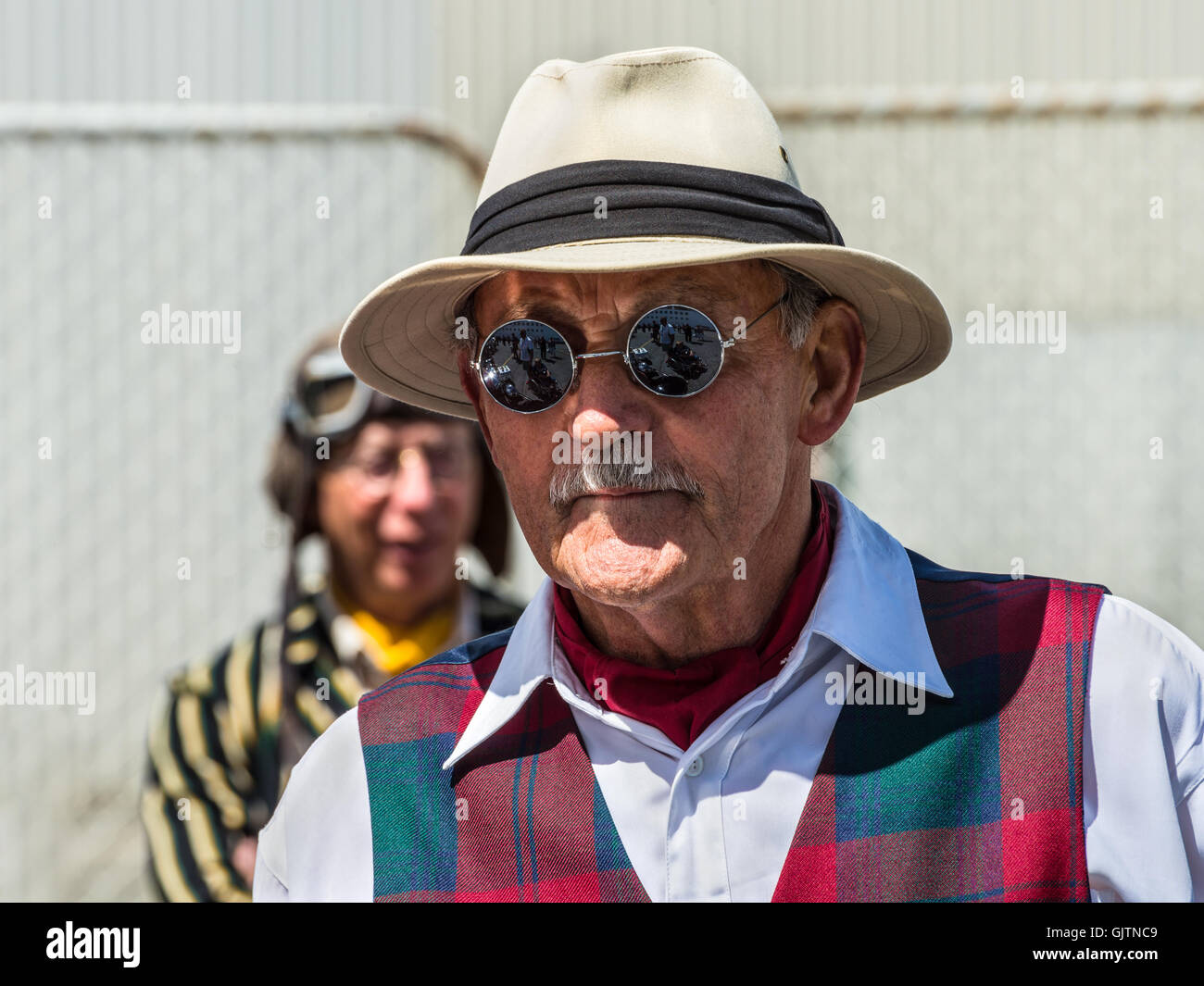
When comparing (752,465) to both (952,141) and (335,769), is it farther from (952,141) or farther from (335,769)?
(952,141)

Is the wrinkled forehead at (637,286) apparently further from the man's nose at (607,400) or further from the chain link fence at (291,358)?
the chain link fence at (291,358)

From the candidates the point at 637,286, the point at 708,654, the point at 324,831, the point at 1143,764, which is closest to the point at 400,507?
the point at 324,831

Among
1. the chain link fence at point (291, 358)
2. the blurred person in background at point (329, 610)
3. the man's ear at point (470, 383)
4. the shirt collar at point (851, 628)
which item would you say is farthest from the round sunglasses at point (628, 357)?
the chain link fence at point (291, 358)

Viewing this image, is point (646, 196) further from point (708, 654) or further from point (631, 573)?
point (708, 654)

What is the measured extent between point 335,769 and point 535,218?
891 millimetres

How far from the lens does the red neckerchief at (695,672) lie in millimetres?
1857

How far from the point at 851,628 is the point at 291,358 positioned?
8.67 ft

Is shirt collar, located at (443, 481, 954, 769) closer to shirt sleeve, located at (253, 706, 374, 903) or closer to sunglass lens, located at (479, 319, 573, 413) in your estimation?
shirt sleeve, located at (253, 706, 374, 903)

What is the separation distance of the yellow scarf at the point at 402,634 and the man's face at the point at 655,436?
1746mm

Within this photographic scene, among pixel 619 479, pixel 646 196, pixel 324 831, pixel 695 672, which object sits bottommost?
pixel 324 831

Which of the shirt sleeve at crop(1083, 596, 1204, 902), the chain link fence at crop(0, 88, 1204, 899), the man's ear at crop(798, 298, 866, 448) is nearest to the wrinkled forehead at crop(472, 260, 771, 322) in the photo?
the man's ear at crop(798, 298, 866, 448)

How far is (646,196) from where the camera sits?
71.2 inches

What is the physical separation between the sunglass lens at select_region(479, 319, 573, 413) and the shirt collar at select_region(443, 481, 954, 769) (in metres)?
0.37

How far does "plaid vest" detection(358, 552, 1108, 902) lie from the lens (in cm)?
174
